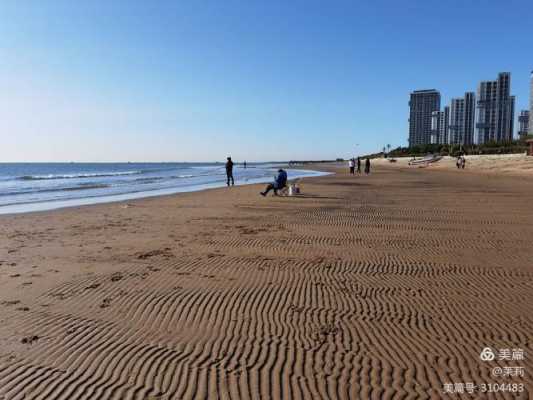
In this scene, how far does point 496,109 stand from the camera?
126875mm

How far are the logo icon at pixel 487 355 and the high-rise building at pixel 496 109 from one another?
14043 cm

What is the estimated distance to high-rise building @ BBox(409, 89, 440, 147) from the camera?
579 ft

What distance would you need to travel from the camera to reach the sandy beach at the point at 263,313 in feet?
10.5

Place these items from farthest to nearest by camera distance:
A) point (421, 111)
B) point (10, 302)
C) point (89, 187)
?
point (421, 111) < point (89, 187) < point (10, 302)

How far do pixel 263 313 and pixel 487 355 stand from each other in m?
2.42

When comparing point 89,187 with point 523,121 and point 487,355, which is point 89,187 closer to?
point 487,355

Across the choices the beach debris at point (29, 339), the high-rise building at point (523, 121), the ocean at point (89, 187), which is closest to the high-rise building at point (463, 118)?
the high-rise building at point (523, 121)

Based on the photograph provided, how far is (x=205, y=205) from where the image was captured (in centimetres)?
1523

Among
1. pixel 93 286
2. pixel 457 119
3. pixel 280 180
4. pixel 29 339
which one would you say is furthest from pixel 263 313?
pixel 457 119

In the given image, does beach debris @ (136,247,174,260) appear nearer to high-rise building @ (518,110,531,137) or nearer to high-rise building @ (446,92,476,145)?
high-rise building @ (518,110,531,137)

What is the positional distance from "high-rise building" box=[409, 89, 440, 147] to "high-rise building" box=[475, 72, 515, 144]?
140 ft

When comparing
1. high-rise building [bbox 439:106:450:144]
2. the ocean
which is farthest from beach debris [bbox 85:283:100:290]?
high-rise building [bbox 439:106:450:144]

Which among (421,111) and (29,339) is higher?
(421,111)

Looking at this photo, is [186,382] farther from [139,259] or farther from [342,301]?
[139,259]
